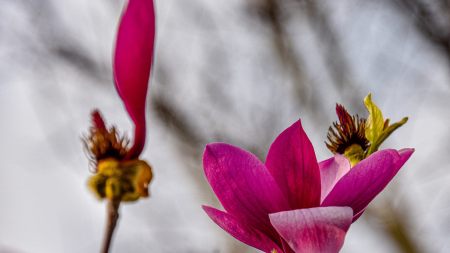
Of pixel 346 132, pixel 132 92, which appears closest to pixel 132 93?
pixel 132 92

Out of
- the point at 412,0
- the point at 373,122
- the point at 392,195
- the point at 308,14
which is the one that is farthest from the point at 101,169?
the point at 308,14

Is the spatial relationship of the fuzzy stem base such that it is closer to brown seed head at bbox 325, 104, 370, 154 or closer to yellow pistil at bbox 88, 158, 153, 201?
yellow pistil at bbox 88, 158, 153, 201

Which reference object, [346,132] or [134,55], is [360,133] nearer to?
[346,132]

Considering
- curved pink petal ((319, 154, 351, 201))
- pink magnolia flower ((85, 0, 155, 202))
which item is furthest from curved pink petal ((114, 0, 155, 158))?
curved pink petal ((319, 154, 351, 201))

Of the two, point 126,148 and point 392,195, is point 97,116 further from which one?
point 392,195

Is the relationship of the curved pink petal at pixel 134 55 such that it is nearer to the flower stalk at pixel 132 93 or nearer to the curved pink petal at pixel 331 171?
the flower stalk at pixel 132 93

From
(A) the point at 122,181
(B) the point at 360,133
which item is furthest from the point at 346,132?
(A) the point at 122,181
